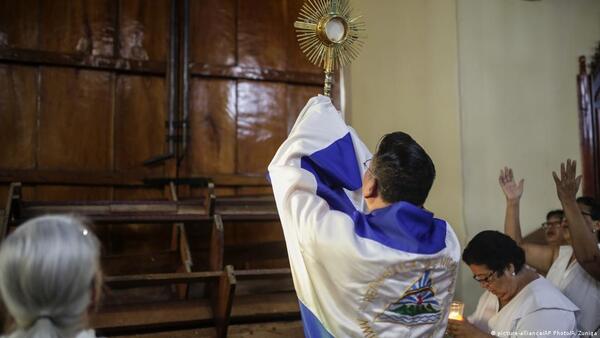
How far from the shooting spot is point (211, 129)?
4941mm

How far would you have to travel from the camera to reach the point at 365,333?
5.82 feet

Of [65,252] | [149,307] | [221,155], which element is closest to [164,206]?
[149,307]

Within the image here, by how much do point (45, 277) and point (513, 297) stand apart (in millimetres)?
2304

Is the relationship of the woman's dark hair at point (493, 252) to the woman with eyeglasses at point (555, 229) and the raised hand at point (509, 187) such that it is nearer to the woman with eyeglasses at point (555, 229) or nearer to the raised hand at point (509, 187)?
the raised hand at point (509, 187)

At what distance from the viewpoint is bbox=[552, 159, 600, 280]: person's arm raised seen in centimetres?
282

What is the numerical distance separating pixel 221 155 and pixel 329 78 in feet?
9.38

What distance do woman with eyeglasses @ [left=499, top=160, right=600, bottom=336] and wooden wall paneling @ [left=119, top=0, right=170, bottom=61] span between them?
309cm

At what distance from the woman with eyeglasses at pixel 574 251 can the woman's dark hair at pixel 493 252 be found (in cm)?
41

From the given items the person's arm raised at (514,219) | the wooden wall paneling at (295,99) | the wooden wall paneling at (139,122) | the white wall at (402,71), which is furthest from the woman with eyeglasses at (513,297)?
the wooden wall paneling at (139,122)

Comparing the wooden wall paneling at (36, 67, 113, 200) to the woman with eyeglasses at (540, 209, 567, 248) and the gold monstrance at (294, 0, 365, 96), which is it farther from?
the woman with eyeglasses at (540, 209, 567, 248)

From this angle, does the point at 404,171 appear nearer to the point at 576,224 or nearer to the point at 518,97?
the point at 576,224

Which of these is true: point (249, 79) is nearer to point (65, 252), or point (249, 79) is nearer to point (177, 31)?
point (177, 31)

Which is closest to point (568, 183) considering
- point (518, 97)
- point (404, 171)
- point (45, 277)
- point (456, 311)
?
point (456, 311)

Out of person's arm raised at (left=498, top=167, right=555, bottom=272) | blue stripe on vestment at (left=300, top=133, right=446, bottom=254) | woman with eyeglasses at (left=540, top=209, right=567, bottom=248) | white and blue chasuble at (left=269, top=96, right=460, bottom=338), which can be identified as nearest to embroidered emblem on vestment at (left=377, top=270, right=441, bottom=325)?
white and blue chasuble at (left=269, top=96, right=460, bottom=338)
